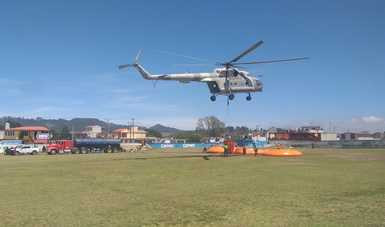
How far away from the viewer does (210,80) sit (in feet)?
178

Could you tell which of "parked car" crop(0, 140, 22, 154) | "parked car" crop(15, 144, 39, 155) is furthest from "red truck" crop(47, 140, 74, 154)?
"parked car" crop(0, 140, 22, 154)

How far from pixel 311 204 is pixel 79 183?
1467cm

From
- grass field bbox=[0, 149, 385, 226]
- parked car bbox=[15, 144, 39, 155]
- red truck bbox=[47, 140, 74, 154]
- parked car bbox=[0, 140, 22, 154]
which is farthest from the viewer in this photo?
parked car bbox=[0, 140, 22, 154]

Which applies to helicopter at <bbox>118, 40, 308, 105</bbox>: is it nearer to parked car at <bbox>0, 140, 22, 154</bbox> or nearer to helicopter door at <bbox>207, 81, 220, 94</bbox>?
helicopter door at <bbox>207, 81, 220, 94</bbox>

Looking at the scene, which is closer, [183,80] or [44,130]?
[183,80]

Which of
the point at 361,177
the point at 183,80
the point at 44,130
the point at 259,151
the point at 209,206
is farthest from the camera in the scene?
the point at 44,130

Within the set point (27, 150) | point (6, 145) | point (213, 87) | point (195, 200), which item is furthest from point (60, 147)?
point (195, 200)

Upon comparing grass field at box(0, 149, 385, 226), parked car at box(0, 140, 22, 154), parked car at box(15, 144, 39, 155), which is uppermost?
parked car at box(0, 140, 22, 154)

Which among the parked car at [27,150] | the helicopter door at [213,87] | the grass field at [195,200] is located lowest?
the grass field at [195,200]

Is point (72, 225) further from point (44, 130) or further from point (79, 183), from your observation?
point (44, 130)

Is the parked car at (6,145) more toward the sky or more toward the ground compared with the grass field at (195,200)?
more toward the sky

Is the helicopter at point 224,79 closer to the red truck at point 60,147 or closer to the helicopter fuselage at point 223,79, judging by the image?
the helicopter fuselage at point 223,79

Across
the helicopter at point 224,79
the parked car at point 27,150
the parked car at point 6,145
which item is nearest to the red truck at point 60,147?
the parked car at point 27,150

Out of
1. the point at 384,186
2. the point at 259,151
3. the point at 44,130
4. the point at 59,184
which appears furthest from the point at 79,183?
the point at 44,130
